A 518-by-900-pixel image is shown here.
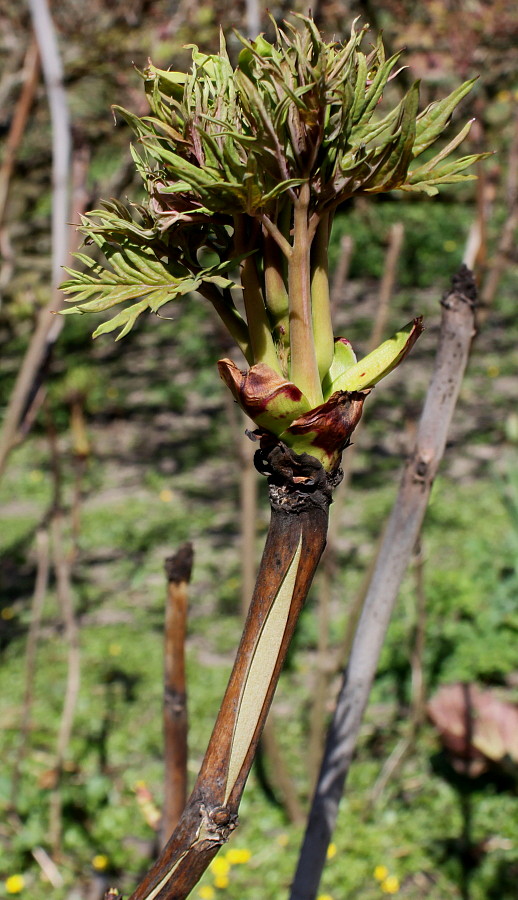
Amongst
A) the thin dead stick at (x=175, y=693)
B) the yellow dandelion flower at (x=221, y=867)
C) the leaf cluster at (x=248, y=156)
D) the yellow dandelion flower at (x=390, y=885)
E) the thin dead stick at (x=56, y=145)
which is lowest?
the yellow dandelion flower at (x=390, y=885)

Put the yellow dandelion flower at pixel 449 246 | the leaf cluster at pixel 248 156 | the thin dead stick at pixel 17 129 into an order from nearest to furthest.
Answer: the leaf cluster at pixel 248 156
the thin dead stick at pixel 17 129
the yellow dandelion flower at pixel 449 246

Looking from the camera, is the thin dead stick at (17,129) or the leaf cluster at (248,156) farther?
the thin dead stick at (17,129)

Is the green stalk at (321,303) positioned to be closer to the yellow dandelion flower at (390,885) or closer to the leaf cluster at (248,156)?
the leaf cluster at (248,156)

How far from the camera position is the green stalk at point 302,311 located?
1.57ft

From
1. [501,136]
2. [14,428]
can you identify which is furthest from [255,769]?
[501,136]

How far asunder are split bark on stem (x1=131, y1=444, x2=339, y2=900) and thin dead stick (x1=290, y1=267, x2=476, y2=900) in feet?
1.14

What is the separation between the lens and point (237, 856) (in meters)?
2.30

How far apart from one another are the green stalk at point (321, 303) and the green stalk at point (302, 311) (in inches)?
0.9

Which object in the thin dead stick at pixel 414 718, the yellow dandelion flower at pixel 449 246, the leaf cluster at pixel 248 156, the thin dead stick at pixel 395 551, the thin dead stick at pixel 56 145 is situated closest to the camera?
the leaf cluster at pixel 248 156

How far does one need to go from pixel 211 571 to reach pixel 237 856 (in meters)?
1.60

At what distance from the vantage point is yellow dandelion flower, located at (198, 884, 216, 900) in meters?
2.16

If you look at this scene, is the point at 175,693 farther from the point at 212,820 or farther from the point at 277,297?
the point at 277,297

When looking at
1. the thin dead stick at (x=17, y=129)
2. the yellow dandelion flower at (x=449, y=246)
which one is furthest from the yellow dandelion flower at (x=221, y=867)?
the yellow dandelion flower at (x=449, y=246)

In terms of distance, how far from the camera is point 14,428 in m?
1.39
